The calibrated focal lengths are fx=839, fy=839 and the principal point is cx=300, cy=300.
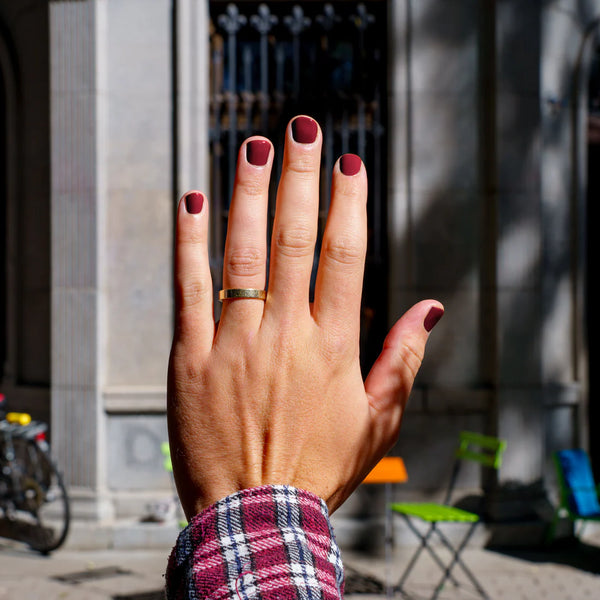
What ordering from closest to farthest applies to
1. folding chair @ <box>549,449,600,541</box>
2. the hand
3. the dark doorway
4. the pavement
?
1. the hand
2. the pavement
3. folding chair @ <box>549,449,600,541</box>
4. the dark doorway

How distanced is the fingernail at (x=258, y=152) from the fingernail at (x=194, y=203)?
0.10m

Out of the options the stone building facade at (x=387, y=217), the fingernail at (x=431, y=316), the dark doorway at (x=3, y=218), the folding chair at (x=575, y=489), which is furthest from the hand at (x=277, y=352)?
the dark doorway at (x=3, y=218)

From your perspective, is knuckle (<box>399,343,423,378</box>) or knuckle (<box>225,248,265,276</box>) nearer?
knuckle (<box>225,248,265,276</box>)

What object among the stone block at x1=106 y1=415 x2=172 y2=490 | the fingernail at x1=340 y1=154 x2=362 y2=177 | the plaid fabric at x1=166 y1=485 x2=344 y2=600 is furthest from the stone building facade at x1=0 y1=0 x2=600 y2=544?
the plaid fabric at x1=166 y1=485 x2=344 y2=600

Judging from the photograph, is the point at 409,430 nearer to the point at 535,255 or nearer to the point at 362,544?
the point at 362,544

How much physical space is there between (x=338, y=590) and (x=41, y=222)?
8224 mm

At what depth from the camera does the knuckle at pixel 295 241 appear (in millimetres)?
1251

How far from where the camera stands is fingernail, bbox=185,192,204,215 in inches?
52.2

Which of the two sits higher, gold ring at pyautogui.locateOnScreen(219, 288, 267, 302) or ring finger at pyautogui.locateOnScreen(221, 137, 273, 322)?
ring finger at pyautogui.locateOnScreen(221, 137, 273, 322)

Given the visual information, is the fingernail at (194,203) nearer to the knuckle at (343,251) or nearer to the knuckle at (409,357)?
the knuckle at (343,251)

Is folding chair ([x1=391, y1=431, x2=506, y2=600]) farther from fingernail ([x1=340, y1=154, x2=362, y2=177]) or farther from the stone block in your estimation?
fingernail ([x1=340, y1=154, x2=362, y2=177])

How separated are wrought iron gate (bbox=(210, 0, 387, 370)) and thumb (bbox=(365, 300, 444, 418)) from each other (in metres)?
7.07

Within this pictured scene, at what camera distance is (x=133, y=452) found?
815 cm

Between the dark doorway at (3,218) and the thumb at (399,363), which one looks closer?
the thumb at (399,363)
